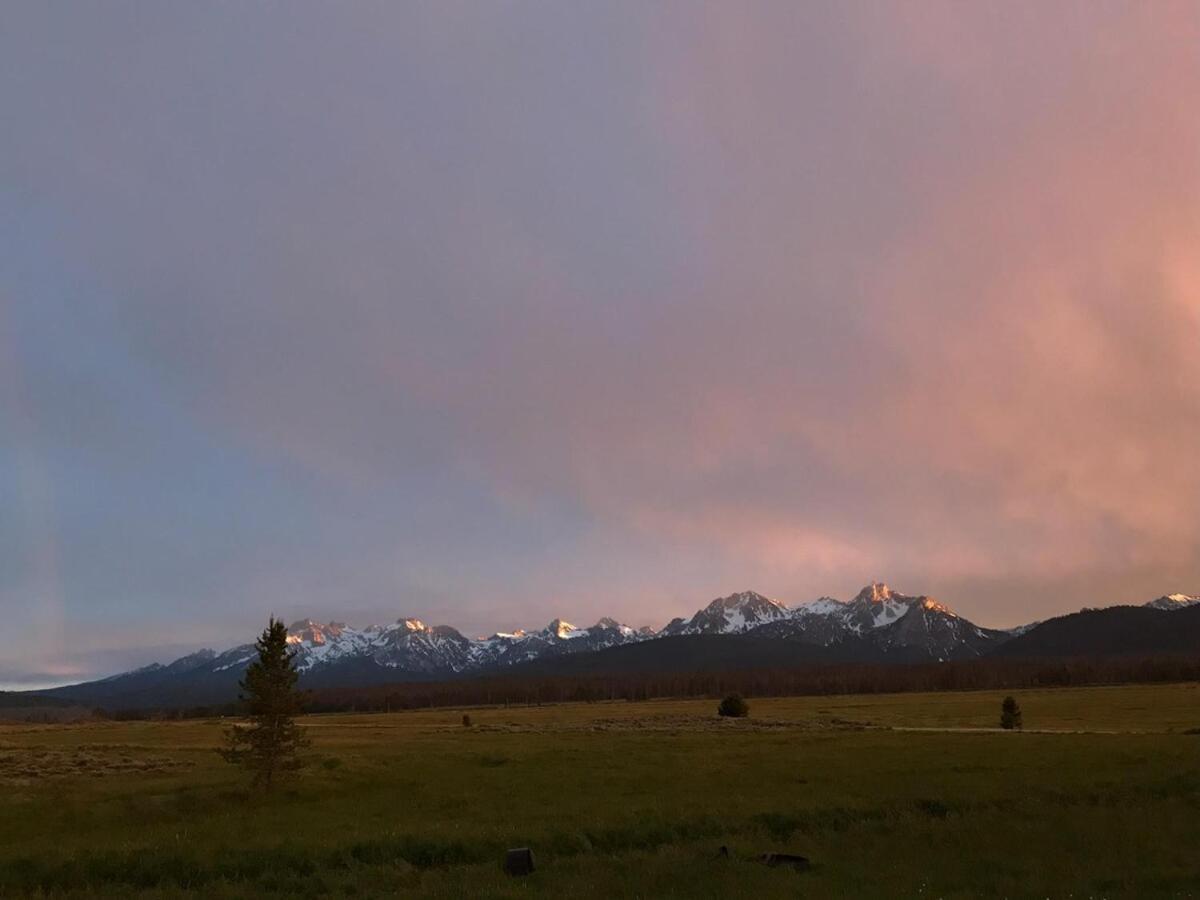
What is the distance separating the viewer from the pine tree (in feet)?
131

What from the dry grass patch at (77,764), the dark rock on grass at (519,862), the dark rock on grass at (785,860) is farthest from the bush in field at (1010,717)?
the dark rock on grass at (519,862)

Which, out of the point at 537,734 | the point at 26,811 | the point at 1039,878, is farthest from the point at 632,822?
the point at 537,734

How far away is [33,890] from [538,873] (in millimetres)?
14295

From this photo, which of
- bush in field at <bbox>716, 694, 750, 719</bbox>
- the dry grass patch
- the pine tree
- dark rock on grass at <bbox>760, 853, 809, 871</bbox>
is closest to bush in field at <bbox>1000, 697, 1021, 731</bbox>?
bush in field at <bbox>716, 694, 750, 719</bbox>

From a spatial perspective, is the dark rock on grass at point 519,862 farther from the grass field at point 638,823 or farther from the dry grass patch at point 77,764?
the dry grass patch at point 77,764

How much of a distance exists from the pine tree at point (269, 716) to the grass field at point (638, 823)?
1615 millimetres

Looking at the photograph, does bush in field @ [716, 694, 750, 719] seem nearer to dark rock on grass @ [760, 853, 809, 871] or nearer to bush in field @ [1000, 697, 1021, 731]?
bush in field @ [1000, 697, 1021, 731]

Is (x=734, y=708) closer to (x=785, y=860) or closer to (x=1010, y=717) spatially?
(x=1010, y=717)

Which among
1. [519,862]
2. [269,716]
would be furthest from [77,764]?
[519,862]

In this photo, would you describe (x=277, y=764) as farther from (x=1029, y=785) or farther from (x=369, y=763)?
(x=1029, y=785)

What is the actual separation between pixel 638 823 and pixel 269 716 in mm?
21289

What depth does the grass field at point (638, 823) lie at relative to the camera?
20.1 metres

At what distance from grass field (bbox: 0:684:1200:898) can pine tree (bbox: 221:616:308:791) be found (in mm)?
1615

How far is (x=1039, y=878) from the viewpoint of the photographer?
18.8 metres
